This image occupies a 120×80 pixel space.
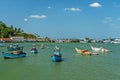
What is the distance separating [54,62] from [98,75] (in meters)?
13.4

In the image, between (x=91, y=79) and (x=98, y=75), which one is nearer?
(x=91, y=79)

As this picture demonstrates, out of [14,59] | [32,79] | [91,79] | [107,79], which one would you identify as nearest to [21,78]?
[32,79]

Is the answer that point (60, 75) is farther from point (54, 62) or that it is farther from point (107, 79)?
point (54, 62)

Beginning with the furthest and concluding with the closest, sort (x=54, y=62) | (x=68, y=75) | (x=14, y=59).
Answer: (x=14, y=59), (x=54, y=62), (x=68, y=75)

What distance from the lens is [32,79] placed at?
26.5m

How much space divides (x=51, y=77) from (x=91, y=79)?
4.15 m

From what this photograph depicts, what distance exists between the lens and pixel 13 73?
99.6ft

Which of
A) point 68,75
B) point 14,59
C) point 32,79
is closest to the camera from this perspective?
point 32,79

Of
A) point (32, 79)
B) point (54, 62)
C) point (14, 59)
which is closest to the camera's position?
point (32, 79)

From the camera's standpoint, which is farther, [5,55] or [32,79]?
[5,55]

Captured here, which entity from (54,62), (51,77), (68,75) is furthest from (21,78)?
(54,62)

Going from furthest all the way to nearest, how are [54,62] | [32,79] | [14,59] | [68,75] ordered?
[14,59], [54,62], [68,75], [32,79]

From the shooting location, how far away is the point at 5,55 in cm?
4756

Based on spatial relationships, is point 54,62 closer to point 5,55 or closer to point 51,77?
point 5,55
